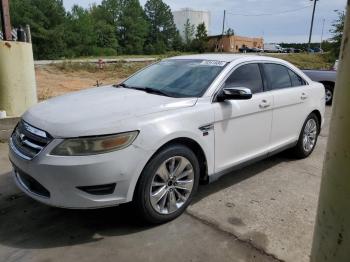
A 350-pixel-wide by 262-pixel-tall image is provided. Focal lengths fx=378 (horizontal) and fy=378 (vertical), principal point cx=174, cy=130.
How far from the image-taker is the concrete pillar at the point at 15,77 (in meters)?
6.16

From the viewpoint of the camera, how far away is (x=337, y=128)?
1.78m

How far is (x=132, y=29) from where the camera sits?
76.1 meters

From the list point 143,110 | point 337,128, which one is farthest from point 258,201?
point 337,128

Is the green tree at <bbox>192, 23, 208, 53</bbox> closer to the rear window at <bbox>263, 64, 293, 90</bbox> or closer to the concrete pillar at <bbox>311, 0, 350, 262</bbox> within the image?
the rear window at <bbox>263, 64, 293, 90</bbox>

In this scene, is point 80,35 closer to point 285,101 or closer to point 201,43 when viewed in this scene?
point 201,43

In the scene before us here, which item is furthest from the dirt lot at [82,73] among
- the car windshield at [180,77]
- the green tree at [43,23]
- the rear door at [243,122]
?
the green tree at [43,23]

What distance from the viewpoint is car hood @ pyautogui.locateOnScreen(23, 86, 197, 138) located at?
3102 mm

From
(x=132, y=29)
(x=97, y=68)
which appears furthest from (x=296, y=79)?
(x=132, y=29)

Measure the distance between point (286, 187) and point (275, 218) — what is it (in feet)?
2.89

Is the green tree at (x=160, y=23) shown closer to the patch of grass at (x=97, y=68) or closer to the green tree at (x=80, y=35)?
the green tree at (x=80, y=35)

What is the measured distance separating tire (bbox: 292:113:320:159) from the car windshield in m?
1.80

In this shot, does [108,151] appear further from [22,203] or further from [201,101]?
[22,203]

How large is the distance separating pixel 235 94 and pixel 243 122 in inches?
18.1

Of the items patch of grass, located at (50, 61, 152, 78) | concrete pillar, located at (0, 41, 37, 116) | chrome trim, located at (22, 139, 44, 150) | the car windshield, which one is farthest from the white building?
chrome trim, located at (22, 139, 44, 150)
